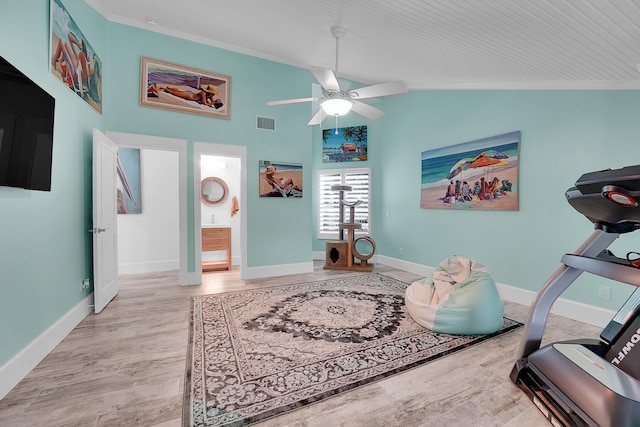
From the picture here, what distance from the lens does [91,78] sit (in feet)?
11.0

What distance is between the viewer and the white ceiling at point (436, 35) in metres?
2.01

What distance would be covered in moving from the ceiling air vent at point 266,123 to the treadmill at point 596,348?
167 inches

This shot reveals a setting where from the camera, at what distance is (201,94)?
442 centimetres

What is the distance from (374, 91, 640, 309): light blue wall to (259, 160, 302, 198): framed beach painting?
2.13 m

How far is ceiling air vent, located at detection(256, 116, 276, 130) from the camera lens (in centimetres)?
485

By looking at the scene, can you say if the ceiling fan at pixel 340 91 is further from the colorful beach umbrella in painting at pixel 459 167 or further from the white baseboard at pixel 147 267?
the white baseboard at pixel 147 267

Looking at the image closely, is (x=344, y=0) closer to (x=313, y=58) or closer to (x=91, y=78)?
(x=313, y=58)

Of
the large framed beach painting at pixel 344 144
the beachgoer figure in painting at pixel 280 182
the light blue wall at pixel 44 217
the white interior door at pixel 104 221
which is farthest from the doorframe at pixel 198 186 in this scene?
the large framed beach painting at pixel 344 144

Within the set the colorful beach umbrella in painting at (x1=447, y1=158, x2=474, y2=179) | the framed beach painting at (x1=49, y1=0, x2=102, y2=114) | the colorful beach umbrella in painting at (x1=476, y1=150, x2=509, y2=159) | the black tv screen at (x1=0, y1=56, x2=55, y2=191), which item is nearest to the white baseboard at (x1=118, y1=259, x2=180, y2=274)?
the framed beach painting at (x1=49, y1=0, x2=102, y2=114)

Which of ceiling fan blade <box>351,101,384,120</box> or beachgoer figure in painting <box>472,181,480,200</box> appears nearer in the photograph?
ceiling fan blade <box>351,101,384,120</box>

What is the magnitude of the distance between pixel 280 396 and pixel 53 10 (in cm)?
373

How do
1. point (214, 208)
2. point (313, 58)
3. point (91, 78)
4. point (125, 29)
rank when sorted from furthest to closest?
point (214, 208) < point (313, 58) < point (125, 29) < point (91, 78)

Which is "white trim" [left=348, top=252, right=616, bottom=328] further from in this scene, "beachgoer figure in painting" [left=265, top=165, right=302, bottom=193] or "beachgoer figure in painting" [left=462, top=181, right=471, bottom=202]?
"beachgoer figure in painting" [left=265, top=165, right=302, bottom=193]

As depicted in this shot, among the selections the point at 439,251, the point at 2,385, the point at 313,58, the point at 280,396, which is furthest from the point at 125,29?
the point at 439,251
